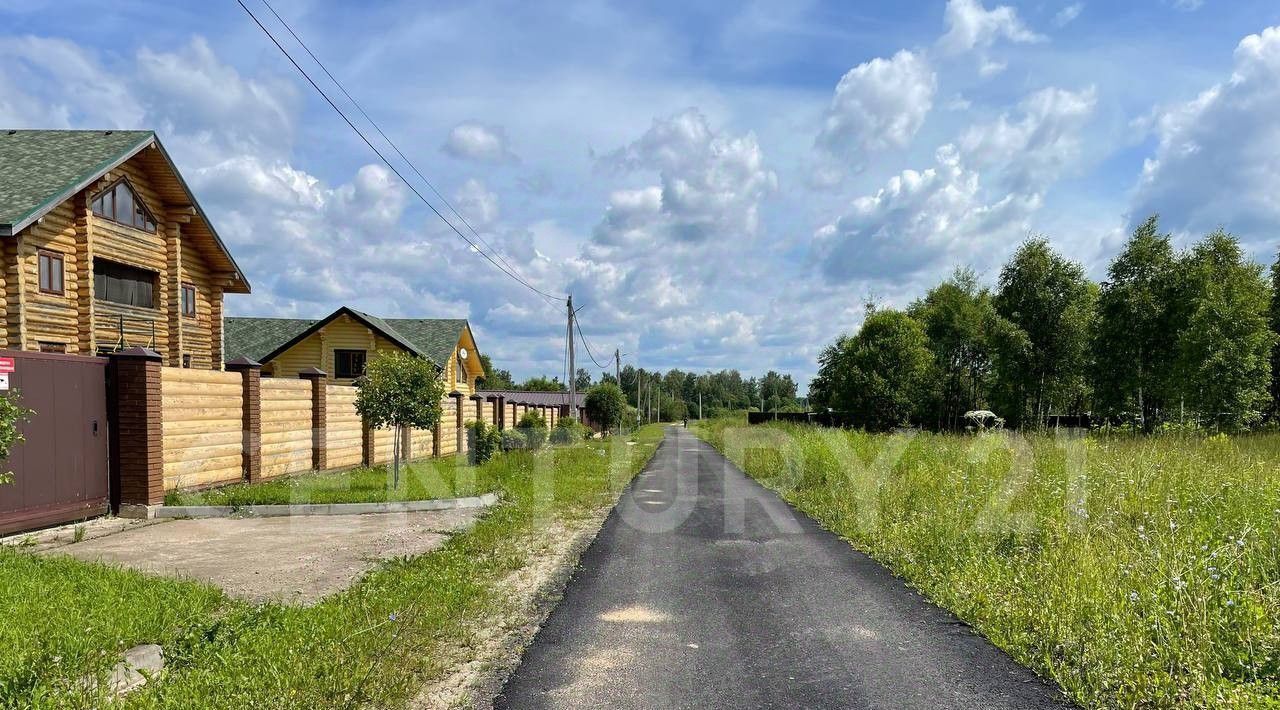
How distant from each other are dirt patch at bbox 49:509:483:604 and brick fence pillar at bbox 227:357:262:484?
9.36ft

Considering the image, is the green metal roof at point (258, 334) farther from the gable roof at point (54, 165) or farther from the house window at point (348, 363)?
the gable roof at point (54, 165)

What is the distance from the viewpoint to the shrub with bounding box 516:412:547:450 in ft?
89.2

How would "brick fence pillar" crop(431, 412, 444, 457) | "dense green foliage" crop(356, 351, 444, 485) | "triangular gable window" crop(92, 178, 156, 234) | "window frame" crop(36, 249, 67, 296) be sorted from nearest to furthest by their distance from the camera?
"dense green foliage" crop(356, 351, 444, 485), "window frame" crop(36, 249, 67, 296), "triangular gable window" crop(92, 178, 156, 234), "brick fence pillar" crop(431, 412, 444, 457)

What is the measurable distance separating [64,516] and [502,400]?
67.3ft

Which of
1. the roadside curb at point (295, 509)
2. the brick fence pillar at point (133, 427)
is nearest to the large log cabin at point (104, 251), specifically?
the brick fence pillar at point (133, 427)

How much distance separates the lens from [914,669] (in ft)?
15.0

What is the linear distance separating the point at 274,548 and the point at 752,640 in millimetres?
5741

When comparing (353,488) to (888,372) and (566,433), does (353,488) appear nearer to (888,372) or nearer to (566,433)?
(566,433)

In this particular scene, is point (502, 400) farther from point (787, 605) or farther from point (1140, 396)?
point (1140, 396)

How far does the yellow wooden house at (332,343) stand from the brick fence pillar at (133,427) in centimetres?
2010

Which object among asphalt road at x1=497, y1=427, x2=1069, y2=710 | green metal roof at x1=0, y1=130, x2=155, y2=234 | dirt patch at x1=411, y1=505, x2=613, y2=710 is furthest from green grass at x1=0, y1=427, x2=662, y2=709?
green metal roof at x1=0, y1=130, x2=155, y2=234

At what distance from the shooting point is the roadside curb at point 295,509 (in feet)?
33.4

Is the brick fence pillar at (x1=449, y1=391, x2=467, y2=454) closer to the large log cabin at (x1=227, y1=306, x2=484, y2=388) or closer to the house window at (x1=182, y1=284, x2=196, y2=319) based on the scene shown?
the large log cabin at (x1=227, y1=306, x2=484, y2=388)

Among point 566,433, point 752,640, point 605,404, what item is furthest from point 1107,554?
point 605,404
